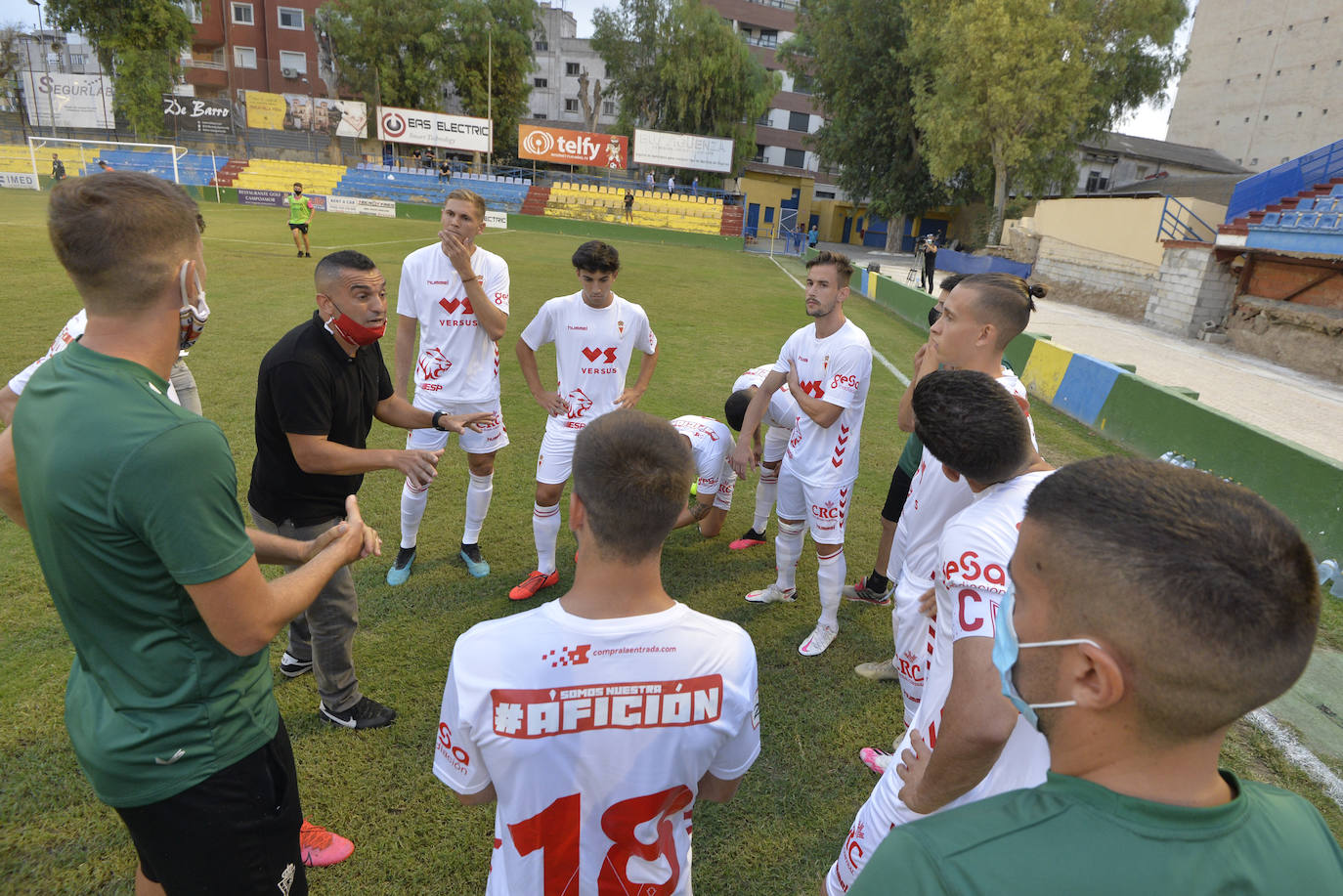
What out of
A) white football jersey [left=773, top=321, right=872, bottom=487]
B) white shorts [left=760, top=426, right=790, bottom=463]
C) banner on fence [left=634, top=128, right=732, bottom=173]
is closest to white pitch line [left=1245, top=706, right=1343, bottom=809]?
white football jersey [left=773, top=321, right=872, bottom=487]

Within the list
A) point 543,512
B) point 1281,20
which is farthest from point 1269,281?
point 1281,20

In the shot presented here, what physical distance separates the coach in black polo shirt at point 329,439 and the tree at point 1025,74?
34048mm

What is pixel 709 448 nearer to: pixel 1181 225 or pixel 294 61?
pixel 1181 225

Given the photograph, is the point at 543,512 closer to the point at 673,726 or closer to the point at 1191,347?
the point at 673,726

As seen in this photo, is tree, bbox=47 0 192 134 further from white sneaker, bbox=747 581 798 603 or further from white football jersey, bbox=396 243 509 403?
white sneaker, bbox=747 581 798 603

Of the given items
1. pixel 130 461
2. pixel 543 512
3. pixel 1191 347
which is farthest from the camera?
pixel 1191 347

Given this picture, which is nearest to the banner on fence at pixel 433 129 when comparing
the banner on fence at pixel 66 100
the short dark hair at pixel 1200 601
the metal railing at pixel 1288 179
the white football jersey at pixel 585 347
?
the banner on fence at pixel 66 100

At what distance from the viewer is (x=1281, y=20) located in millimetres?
35906

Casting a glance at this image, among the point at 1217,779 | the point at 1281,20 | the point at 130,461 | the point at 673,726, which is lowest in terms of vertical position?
the point at 673,726

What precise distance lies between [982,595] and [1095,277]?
94.5 ft

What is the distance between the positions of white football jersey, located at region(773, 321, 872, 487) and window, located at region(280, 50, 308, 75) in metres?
63.1

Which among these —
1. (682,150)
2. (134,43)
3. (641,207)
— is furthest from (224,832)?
(134,43)

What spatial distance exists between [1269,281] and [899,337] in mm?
10049

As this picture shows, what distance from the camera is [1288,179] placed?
19828mm
